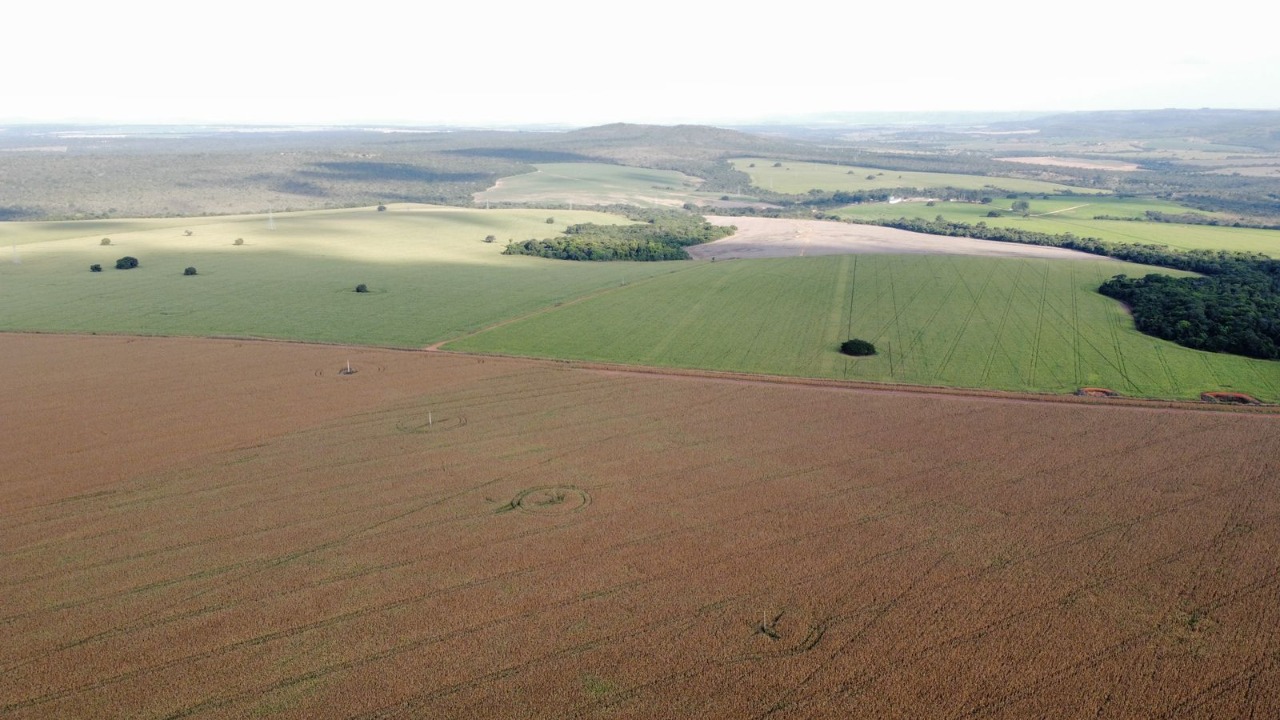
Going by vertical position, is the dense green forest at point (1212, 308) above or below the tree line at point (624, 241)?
below

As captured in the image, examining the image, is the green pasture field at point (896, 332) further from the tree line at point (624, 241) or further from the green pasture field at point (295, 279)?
the tree line at point (624, 241)

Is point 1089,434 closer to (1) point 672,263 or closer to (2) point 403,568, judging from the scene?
(2) point 403,568

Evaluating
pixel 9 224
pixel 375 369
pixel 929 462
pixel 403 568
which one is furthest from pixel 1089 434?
pixel 9 224

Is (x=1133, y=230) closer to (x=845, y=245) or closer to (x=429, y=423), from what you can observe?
(x=845, y=245)

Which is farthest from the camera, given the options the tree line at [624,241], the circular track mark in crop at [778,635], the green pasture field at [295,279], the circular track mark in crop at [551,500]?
the tree line at [624,241]

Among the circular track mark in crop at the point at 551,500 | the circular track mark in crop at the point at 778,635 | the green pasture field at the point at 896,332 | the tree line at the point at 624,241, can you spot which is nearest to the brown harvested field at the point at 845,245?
the tree line at the point at 624,241

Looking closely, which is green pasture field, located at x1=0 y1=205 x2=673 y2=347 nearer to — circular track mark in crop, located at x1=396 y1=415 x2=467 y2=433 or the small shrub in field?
circular track mark in crop, located at x1=396 y1=415 x2=467 y2=433

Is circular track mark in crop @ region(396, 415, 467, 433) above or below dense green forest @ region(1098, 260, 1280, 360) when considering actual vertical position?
below

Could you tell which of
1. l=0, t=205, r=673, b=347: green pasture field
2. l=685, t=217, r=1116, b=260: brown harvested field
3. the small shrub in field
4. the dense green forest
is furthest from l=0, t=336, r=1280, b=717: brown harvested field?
l=685, t=217, r=1116, b=260: brown harvested field
